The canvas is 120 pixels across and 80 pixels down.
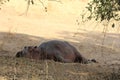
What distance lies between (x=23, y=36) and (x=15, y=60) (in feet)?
24.7

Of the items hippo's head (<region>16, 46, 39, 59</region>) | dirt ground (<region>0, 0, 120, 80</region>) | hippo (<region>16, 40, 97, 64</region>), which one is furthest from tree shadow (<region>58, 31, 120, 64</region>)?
hippo's head (<region>16, 46, 39, 59</region>)

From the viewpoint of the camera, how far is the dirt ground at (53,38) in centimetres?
790

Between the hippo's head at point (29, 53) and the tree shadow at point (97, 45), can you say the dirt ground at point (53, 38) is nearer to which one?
the tree shadow at point (97, 45)

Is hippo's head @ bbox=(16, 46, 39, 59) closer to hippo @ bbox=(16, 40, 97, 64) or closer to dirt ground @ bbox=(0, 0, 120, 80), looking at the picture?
hippo @ bbox=(16, 40, 97, 64)

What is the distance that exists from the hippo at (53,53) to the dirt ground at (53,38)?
493 mm

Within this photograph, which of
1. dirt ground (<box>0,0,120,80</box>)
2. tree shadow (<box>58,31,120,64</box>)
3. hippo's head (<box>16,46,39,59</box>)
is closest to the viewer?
dirt ground (<box>0,0,120,80</box>)

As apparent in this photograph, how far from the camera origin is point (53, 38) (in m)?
17.4

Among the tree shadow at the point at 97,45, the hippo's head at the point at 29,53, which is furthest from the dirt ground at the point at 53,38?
the hippo's head at the point at 29,53

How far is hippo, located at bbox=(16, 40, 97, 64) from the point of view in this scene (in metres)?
10.8

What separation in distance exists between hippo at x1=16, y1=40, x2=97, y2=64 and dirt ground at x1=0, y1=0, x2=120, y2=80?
1.62 ft

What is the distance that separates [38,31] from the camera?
1911cm

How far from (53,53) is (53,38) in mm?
6242

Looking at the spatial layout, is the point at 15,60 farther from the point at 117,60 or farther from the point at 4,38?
the point at 4,38

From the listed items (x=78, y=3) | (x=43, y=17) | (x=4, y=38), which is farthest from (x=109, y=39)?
(x=78, y=3)
